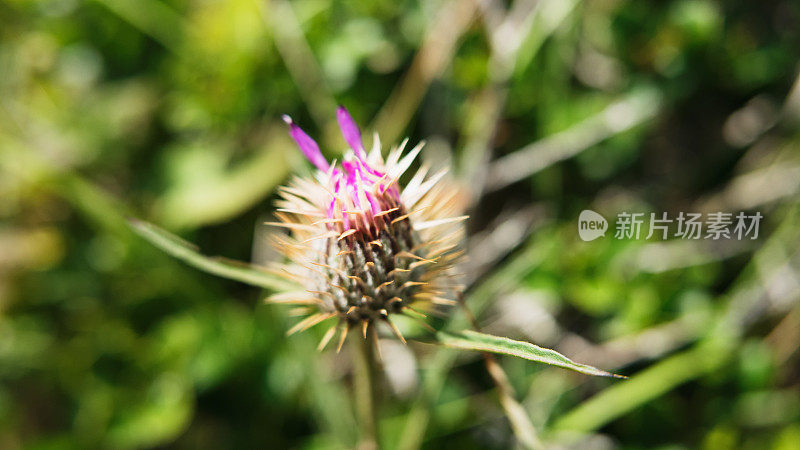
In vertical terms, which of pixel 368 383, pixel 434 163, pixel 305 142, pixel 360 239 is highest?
pixel 434 163

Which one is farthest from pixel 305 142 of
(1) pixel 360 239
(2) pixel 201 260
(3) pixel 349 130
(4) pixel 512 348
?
(4) pixel 512 348

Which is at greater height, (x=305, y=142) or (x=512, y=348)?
(x=305, y=142)

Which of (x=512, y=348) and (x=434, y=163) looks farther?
(x=434, y=163)

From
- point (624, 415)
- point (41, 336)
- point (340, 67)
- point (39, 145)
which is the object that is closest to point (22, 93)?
point (39, 145)

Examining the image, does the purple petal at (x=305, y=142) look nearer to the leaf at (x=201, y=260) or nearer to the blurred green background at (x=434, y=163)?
the leaf at (x=201, y=260)

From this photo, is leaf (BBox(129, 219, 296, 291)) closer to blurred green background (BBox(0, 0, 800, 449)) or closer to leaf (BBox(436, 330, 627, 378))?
leaf (BBox(436, 330, 627, 378))

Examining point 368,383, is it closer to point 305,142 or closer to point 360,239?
point 360,239

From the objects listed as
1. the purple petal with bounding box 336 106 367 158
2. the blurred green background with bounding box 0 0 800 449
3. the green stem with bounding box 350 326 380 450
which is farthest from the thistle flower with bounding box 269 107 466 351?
the blurred green background with bounding box 0 0 800 449
